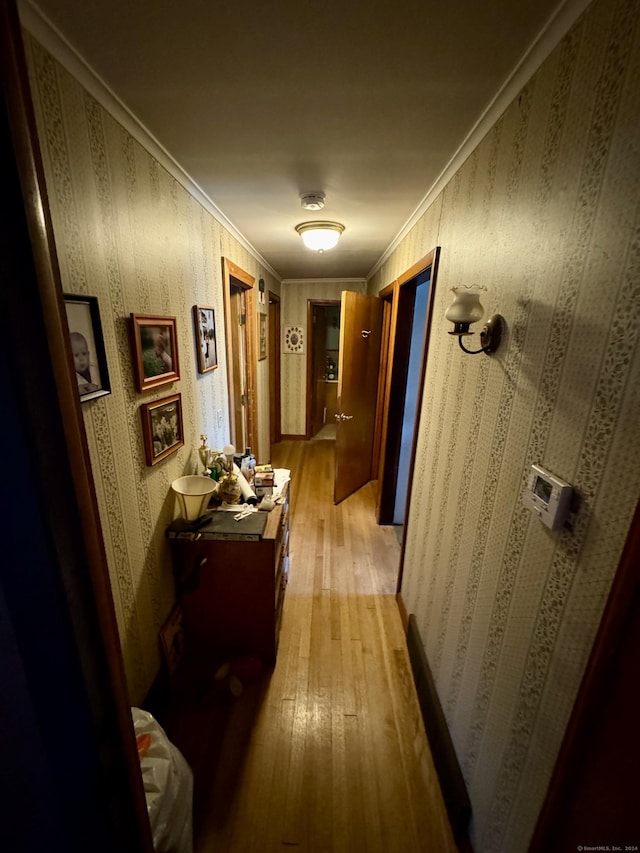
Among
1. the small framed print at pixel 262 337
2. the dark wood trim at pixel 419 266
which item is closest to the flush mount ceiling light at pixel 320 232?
the dark wood trim at pixel 419 266

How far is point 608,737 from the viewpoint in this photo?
56 cm

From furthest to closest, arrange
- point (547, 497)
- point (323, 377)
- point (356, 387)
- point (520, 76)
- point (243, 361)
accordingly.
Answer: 1. point (323, 377)
2. point (243, 361)
3. point (356, 387)
4. point (520, 76)
5. point (547, 497)

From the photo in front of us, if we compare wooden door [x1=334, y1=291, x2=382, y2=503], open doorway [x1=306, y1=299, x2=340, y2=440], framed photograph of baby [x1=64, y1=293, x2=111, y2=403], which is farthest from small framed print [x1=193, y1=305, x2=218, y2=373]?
open doorway [x1=306, y1=299, x2=340, y2=440]

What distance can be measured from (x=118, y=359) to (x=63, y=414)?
79cm

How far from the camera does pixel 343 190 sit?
1.58 meters

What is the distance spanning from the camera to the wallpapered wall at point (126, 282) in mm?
849

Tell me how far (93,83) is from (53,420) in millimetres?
1125

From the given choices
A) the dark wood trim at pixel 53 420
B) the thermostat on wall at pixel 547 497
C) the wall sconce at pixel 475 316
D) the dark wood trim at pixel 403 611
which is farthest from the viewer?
the dark wood trim at pixel 403 611

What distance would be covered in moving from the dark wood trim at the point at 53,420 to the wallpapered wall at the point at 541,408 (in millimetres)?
854

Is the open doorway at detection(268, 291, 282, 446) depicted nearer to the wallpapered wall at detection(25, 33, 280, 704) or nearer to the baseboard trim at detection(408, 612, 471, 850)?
the wallpapered wall at detection(25, 33, 280, 704)

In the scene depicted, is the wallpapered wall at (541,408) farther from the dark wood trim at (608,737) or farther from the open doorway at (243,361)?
the open doorway at (243,361)

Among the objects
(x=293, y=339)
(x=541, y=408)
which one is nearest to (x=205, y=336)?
(x=541, y=408)

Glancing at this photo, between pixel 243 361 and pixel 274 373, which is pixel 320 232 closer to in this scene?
pixel 243 361

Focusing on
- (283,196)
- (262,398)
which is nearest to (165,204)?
(283,196)
